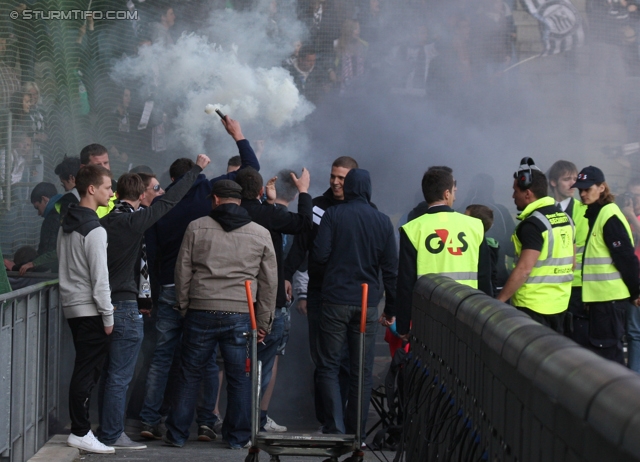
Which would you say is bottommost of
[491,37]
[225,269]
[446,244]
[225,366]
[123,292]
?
[225,366]

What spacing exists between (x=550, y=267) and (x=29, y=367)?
10.4 ft

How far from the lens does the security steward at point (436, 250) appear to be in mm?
5117

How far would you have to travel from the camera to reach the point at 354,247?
19.0 feet

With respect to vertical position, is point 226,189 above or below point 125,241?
above

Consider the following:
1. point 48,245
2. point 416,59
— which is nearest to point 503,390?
point 48,245

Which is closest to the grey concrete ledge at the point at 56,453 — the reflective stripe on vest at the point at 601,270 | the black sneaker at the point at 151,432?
the black sneaker at the point at 151,432

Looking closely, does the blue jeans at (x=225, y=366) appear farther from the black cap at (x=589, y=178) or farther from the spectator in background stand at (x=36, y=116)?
the spectator in background stand at (x=36, y=116)

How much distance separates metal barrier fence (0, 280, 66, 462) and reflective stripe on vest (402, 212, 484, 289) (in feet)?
7.15

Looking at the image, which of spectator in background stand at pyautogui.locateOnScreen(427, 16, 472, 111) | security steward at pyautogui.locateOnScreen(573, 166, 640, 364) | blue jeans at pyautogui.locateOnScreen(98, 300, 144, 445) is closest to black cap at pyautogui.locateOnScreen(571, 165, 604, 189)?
security steward at pyautogui.locateOnScreen(573, 166, 640, 364)

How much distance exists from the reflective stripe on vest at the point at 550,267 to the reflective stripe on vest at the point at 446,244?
55cm

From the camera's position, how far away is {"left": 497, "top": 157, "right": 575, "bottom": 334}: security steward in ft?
17.9

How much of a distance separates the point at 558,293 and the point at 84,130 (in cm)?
621

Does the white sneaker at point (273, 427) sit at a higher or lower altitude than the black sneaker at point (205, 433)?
lower

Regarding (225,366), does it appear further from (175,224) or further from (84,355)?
(175,224)
